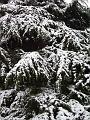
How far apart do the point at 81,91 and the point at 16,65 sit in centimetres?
47

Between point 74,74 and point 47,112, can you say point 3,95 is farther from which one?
point 74,74

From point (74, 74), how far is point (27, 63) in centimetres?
30

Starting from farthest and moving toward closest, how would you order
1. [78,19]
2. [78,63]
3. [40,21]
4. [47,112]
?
[78,19]
[40,21]
[78,63]
[47,112]

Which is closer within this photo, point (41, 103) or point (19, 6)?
point (41, 103)

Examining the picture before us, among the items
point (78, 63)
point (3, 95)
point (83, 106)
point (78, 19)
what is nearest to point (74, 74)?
point (78, 63)

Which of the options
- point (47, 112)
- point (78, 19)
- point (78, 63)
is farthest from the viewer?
point (78, 19)

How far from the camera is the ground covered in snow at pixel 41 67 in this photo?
5.69 ft

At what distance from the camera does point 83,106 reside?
179 cm

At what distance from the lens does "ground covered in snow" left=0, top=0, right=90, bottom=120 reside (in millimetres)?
1735

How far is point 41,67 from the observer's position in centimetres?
177

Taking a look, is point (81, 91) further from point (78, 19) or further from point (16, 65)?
point (78, 19)

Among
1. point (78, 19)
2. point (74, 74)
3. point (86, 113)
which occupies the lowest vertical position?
point (86, 113)

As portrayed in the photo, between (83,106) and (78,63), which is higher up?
(78,63)

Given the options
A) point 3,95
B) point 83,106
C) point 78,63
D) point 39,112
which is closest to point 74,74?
point 78,63
